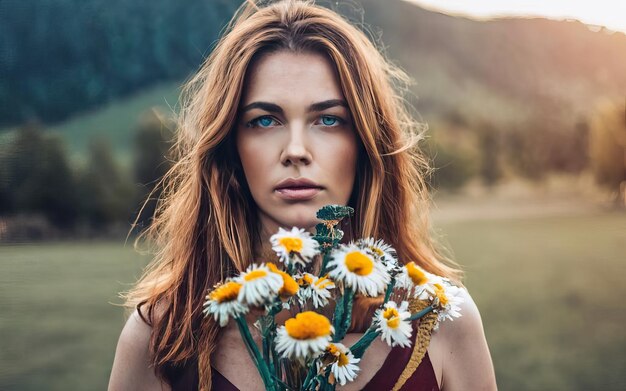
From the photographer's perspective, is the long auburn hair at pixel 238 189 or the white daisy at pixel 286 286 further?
the long auburn hair at pixel 238 189

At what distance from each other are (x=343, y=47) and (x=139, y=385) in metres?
0.96

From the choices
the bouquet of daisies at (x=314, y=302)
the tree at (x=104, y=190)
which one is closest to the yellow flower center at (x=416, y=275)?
the bouquet of daisies at (x=314, y=302)

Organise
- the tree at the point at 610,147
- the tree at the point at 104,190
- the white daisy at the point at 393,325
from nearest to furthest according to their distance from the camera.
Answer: the white daisy at the point at 393,325, the tree at the point at 610,147, the tree at the point at 104,190

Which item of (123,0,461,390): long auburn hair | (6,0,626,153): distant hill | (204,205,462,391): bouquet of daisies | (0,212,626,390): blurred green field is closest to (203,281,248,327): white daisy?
(204,205,462,391): bouquet of daisies

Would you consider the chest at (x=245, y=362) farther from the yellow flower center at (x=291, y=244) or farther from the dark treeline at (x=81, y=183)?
the dark treeline at (x=81, y=183)

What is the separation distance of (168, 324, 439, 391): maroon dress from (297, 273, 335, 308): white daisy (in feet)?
1.43

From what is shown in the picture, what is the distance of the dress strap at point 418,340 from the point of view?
1356mm

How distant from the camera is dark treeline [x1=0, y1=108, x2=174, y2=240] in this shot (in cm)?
790

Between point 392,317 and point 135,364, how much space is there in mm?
782

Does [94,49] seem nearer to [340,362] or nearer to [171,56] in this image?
[171,56]

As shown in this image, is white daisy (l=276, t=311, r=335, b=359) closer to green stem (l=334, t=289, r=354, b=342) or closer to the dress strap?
green stem (l=334, t=289, r=354, b=342)

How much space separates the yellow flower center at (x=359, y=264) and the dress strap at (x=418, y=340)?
1.53 ft

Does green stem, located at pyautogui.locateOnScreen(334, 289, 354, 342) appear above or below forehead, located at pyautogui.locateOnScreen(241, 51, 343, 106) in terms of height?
below

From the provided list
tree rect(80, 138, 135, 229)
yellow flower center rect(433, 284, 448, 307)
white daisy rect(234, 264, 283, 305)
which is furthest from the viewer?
tree rect(80, 138, 135, 229)
